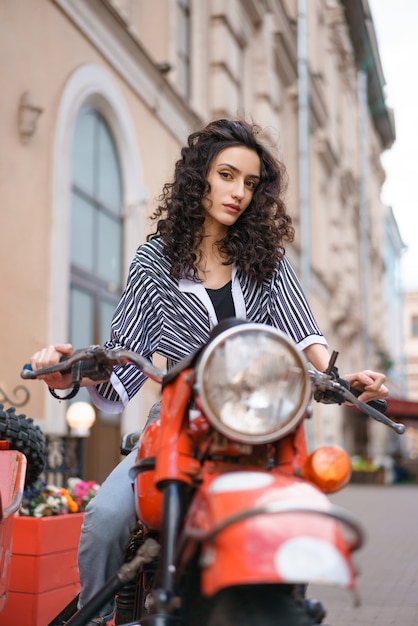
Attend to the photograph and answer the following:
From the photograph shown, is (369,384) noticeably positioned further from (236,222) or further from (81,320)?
(81,320)

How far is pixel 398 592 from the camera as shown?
584 cm

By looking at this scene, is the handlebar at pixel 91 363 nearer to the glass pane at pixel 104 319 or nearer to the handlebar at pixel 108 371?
the handlebar at pixel 108 371

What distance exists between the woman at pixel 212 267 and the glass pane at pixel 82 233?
717 cm

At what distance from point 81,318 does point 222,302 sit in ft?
25.4

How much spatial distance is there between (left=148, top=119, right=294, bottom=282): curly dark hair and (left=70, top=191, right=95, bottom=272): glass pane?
713 centimetres

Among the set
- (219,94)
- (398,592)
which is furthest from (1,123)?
(219,94)

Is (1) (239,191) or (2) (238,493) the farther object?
(1) (239,191)

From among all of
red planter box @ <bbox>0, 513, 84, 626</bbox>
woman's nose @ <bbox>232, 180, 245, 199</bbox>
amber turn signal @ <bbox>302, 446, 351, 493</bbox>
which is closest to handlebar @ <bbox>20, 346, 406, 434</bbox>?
amber turn signal @ <bbox>302, 446, 351, 493</bbox>

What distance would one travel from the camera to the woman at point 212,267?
8.64ft

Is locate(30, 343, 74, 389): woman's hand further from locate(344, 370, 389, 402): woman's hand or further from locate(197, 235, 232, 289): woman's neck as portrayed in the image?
locate(344, 370, 389, 402): woman's hand

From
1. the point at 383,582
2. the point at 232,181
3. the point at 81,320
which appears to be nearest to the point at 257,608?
the point at 232,181

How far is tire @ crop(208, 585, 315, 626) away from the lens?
166 cm

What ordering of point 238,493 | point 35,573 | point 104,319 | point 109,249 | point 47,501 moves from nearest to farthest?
1. point 238,493
2. point 35,573
3. point 47,501
4. point 104,319
5. point 109,249

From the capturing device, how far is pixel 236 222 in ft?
9.52
